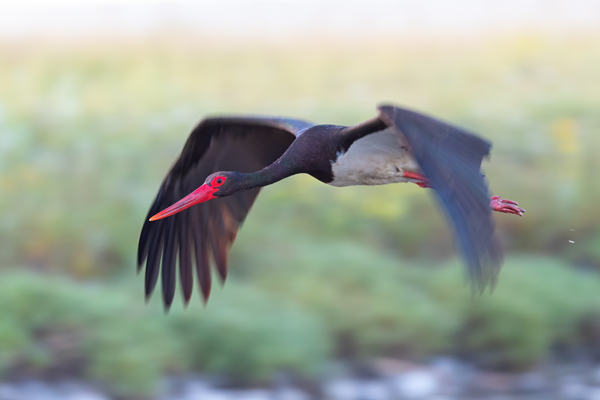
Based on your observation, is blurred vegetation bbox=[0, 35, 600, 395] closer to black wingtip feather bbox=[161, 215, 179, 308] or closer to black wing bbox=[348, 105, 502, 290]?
black wingtip feather bbox=[161, 215, 179, 308]

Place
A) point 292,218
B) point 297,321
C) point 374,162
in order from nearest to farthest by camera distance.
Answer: point 374,162 < point 297,321 < point 292,218

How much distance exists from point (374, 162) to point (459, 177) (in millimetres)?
973

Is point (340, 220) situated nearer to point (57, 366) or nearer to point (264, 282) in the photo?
point (264, 282)

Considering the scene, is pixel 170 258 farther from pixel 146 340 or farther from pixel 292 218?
pixel 292 218

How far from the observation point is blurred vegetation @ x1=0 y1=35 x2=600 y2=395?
24.0 feet

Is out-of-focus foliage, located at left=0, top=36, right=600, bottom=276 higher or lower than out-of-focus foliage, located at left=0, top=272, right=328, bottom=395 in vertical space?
higher

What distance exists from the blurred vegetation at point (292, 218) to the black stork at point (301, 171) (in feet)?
8.93

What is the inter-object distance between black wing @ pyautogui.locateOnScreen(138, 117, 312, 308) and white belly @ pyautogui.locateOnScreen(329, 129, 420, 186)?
2.34ft

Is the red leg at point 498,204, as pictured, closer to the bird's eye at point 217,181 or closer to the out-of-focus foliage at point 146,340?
the bird's eye at point 217,181

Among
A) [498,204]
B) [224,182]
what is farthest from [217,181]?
[498,204]

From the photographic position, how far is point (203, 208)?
465cm

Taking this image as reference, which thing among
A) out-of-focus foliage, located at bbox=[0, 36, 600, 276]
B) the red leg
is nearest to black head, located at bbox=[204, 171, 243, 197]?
the red leg

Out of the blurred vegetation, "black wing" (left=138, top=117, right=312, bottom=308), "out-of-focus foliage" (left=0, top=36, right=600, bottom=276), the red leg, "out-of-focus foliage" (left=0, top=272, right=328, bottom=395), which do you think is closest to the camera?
the red leg

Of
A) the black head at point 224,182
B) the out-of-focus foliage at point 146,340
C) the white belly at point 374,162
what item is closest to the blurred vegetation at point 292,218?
the out-of-focus foliage at point 146,340
